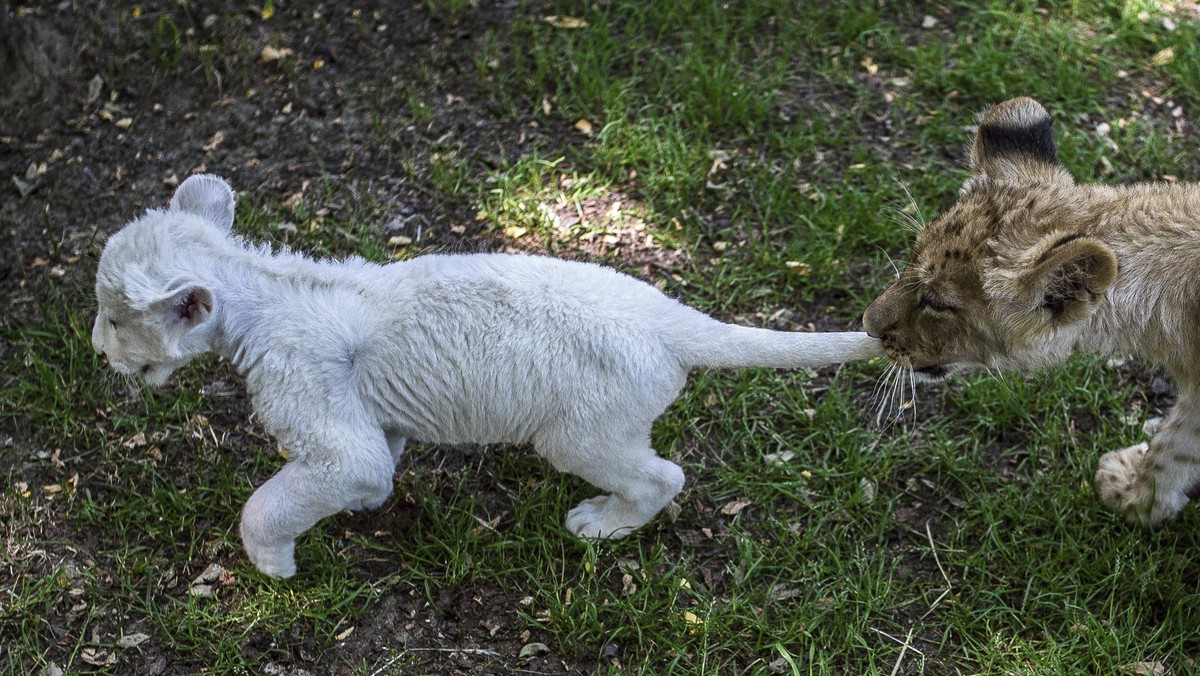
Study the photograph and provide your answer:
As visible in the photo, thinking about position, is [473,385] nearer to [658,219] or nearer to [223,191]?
[223,191]

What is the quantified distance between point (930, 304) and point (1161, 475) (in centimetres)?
131

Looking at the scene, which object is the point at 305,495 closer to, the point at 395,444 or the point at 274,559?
the point at 274,559

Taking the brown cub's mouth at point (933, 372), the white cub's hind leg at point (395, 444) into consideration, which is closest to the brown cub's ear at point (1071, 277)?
the brown cub's mouth at point (933, 372)

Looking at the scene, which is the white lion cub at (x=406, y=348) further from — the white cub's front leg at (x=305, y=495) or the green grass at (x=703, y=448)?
the green grass at (x=703, y=448)

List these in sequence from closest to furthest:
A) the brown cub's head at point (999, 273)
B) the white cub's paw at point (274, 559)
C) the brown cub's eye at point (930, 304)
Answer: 1. the brown cub's head at point (999, 273)
2. the brown cub's eye at point (930, 304)
3. the white cub's paw at point (274, 559)

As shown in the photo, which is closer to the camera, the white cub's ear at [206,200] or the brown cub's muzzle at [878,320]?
the brown cub's muzzle at [878,320]

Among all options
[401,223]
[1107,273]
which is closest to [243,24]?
[401,223]

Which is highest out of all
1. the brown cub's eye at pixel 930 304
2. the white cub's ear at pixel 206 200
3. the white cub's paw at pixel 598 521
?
the white cub's ear at pixel 206 200

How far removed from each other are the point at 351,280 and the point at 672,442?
1.71m

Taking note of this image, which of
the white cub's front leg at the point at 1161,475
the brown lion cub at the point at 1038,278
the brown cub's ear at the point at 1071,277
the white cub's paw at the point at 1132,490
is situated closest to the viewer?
the brown cub's ear at the point at 1071,277

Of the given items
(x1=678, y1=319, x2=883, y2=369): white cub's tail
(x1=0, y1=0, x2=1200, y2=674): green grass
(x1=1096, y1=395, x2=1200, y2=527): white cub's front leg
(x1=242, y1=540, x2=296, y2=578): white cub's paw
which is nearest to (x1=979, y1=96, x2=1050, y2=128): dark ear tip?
(x1=678, y1=319, x2=883, y2=369): white cub's tail

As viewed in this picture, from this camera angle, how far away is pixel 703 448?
5.26 m

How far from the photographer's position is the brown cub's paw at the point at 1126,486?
4695 millimetres

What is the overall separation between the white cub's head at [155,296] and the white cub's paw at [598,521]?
1.70 meters
